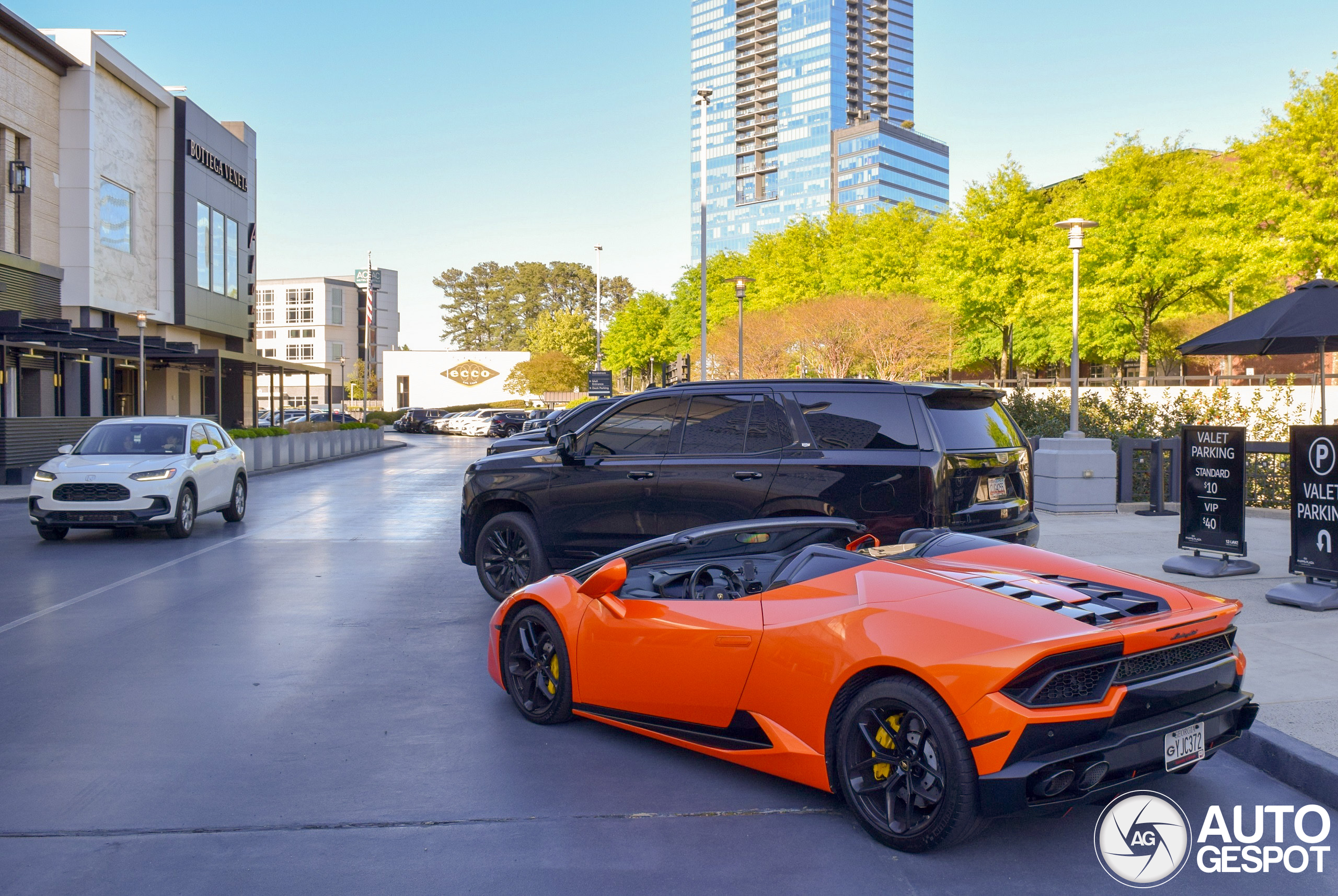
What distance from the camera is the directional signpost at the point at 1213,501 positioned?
9.47 metres

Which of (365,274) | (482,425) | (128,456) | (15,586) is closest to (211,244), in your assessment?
(482,425)

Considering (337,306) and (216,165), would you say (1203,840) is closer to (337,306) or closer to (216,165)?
(216,165)

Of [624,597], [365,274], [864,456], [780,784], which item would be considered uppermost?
[365,274]

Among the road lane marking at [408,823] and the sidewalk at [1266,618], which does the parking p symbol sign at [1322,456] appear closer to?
the sidewalk at [1266,618]

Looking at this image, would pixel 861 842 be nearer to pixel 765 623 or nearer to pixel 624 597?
pixel 765 623

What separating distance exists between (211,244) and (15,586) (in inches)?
1453

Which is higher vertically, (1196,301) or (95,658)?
(1196,301)

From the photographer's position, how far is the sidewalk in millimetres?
5562

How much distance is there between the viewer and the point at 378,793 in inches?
190

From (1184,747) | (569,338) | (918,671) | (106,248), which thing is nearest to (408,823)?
(918,671)

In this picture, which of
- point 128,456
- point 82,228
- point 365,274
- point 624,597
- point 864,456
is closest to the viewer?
point 624,597

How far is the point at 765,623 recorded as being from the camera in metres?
4.62

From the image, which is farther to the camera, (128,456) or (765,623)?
(128,456)

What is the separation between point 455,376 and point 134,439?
8351 cm
